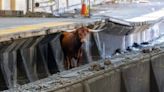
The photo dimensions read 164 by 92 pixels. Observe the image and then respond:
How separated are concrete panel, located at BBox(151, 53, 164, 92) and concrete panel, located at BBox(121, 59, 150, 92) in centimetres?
15

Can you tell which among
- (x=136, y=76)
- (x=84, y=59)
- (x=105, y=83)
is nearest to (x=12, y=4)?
(x=84, y=59)

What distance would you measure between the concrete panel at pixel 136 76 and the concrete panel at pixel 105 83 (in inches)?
7.4

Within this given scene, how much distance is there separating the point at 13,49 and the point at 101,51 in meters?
6.71

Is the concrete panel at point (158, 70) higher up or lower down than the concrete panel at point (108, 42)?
higher up

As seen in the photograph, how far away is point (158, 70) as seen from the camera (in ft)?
27.5

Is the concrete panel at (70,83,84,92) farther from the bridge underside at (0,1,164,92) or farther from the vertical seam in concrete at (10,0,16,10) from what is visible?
the vertical seam in concrete at (10,0,16,10)

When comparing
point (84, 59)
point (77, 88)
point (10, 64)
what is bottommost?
point (84, 59)

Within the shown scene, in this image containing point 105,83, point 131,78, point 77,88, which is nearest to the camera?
point 77,88

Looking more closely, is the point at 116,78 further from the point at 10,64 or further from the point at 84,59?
A: the point at 84,59

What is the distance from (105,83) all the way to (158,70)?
198 centimetres

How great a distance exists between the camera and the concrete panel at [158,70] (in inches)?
323

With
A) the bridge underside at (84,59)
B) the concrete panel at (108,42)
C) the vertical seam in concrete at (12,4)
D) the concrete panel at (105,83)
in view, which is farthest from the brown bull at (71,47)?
the vertical seam in concrete at (12,4)

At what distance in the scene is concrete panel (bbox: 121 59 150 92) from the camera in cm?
729

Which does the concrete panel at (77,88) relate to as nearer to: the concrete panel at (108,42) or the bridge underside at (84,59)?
the bridge underside at (84,59)
